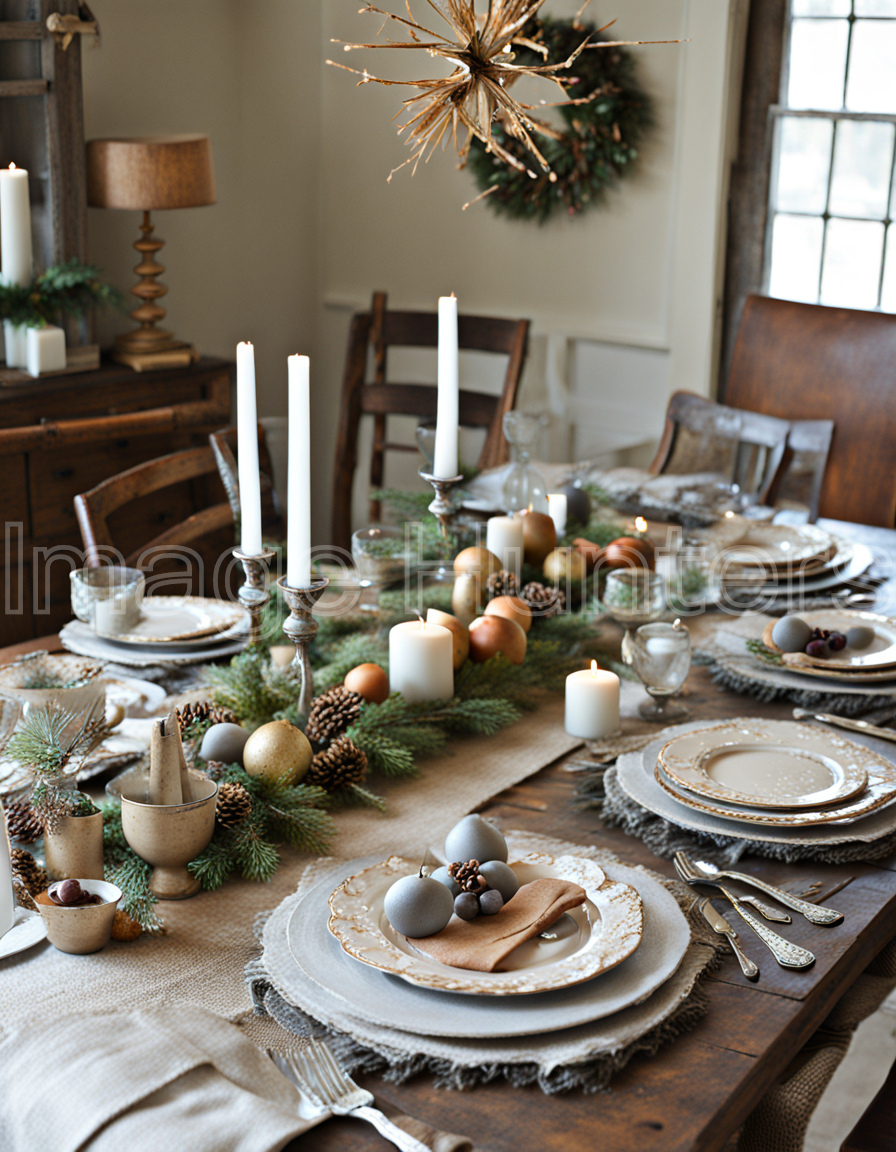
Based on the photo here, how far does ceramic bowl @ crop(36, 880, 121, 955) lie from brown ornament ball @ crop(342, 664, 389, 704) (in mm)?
454

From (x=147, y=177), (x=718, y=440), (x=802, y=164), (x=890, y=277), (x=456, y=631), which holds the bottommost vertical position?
(x=456, y=631)

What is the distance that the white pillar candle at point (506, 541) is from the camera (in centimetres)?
174

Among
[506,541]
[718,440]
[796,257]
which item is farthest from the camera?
[796,257]

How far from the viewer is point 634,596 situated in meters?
1.58

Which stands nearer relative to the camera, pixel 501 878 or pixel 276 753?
pixel 501 878

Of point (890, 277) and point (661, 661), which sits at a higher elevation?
point (890, 277)

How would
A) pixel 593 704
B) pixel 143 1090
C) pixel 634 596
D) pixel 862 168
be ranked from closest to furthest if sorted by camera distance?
pixel 143 1090
pixel 593 704
pixel 634 596
pixel 862 168

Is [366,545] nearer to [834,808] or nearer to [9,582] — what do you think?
[834,808]

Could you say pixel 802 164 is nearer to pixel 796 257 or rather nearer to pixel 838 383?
pixel 796 257

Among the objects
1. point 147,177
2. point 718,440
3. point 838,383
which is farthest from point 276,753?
point 147,177

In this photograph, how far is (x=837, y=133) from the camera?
10.4 ft

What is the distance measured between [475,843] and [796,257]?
2.72m

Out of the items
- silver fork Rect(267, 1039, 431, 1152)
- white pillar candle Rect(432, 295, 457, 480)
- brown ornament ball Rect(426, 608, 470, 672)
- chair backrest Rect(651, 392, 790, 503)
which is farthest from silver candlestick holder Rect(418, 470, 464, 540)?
chair backrest Rect(651, 392, 790, 503)

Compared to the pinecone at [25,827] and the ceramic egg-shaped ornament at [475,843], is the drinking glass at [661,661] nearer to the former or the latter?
the ceramic egg-shaped ornament at [475,843]
